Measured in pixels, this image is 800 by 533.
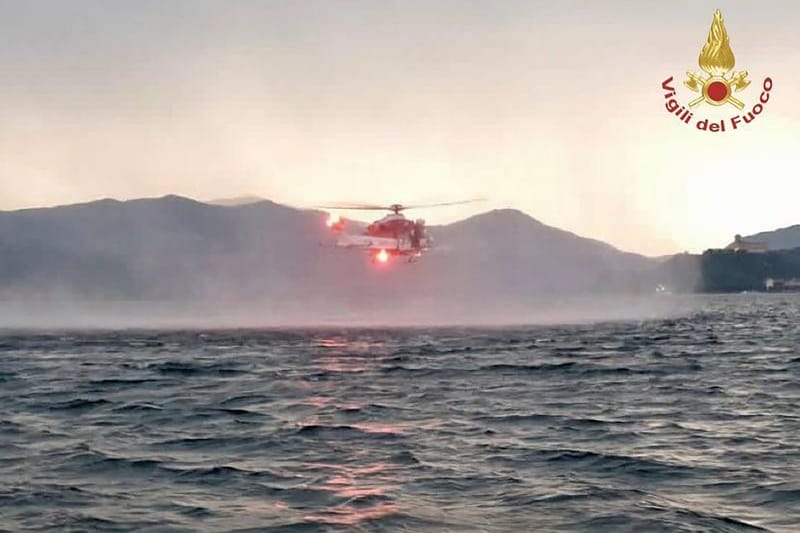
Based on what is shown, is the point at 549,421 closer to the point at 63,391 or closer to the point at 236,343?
the point at 63,391

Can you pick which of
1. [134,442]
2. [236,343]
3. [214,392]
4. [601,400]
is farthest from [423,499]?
[236,343]

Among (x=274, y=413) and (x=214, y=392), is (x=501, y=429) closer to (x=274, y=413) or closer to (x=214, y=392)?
(x=274, y=413)

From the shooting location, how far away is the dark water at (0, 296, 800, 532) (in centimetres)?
1717

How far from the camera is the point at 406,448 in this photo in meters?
24.3

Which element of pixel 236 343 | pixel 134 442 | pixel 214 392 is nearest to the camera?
pixel 134 442

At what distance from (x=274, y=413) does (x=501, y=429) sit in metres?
9.42

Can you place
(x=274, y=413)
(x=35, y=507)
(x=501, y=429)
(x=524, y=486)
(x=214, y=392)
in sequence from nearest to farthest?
1. (x=35, y=507)
2. (x=524, y=486)
3. (x=501, y=429)
4. (x=274, y=413)
5. (x=214, y=392)

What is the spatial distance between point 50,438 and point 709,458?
19951mm

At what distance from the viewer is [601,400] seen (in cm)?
3503

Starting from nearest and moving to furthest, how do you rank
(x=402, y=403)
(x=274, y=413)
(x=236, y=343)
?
(x=274, y=413) → (x=402, y=403) → (x=236, y=343)

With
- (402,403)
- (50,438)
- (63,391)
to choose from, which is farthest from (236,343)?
(50,438)

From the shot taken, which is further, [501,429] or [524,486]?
[501,429]

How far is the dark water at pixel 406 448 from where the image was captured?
56.3ft

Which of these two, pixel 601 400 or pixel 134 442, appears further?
pixel 601 400
